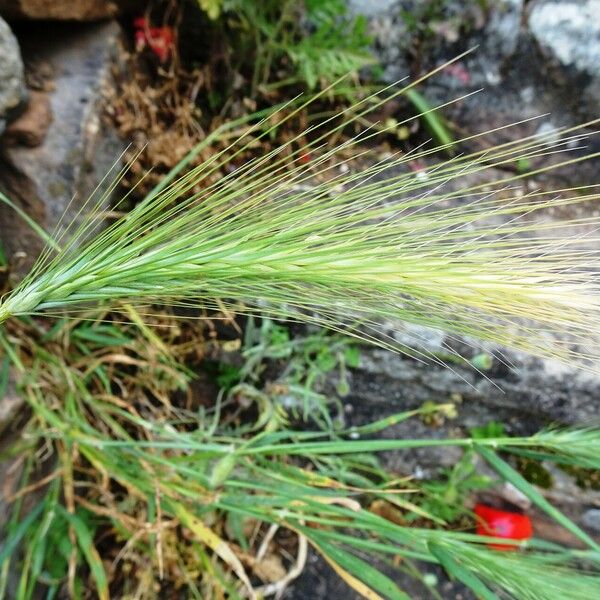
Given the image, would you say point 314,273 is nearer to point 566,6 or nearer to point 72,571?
point 72,571

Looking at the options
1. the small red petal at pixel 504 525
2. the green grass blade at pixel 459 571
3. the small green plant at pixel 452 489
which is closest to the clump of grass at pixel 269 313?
the green grass blade at pixel 459 571

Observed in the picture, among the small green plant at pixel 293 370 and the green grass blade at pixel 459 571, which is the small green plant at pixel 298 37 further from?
the green grass blade at pixel 459 571

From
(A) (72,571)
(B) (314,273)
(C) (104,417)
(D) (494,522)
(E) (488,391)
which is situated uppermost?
(B) (314,273)

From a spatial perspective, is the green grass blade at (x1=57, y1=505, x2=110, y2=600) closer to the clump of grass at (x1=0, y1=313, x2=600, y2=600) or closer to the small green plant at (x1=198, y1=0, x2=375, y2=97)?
the clump of grass at (x1=0, y1=313, x2=600, y2=600)

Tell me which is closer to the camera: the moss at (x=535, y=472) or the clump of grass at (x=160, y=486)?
the clump of grass at (x=160, y=486)

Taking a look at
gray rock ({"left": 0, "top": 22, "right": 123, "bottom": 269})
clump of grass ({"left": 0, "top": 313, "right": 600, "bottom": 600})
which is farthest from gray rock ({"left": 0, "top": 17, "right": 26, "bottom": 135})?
clump of grass ({"left": 0, "top": 313, "right": 600, "bottom": 600})

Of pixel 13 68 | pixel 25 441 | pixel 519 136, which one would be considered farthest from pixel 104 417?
pixel 519 136

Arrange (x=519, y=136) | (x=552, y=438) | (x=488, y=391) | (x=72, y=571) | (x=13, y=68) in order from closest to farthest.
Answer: (x=552, y=438) → (x=13, y=68) → (x=72, y=571) → (x=488, y=391) → (x=519, y=136)
